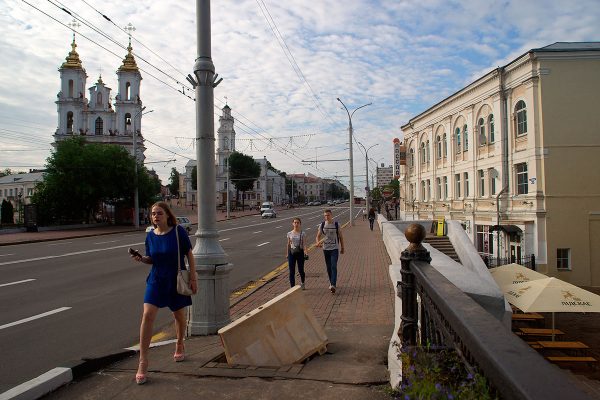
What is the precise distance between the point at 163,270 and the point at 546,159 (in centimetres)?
2404

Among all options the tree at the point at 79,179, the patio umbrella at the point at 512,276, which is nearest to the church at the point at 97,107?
the tree at the point at 79,179

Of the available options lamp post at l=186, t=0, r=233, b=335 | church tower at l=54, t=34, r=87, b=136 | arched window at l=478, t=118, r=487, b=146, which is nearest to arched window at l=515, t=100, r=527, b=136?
arched window at l=478, t=118, r=487, b=146

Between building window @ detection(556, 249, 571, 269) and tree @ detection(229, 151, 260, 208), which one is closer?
building window @ detection(556, 249, 571, 269)

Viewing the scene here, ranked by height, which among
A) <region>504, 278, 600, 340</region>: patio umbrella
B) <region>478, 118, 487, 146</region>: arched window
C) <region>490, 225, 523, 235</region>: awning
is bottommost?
<region>504, 278, 600, 340</region>: patio umbrella

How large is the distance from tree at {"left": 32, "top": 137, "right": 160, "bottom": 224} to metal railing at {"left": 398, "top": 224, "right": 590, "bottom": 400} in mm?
41892

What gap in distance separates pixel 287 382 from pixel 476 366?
274 cm

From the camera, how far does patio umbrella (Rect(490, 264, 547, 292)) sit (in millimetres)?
13172

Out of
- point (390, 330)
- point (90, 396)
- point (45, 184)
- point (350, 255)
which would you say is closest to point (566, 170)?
point (350, 255)

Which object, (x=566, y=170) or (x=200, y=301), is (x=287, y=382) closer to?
(x=200, y=301)

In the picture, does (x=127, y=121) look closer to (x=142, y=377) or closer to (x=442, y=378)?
(x=142, y=377)

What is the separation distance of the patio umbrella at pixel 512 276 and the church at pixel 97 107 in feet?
191

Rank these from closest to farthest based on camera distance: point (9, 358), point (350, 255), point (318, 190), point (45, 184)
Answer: point (9, 358) → point (350, 255) → point (45, 184) → point (318, 190)

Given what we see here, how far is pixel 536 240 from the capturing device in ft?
78.1

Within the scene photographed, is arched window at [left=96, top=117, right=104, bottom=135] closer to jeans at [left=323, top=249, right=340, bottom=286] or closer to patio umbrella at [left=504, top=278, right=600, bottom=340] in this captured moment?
jeans at [left=323, top=249, right=340, bottom=286]
